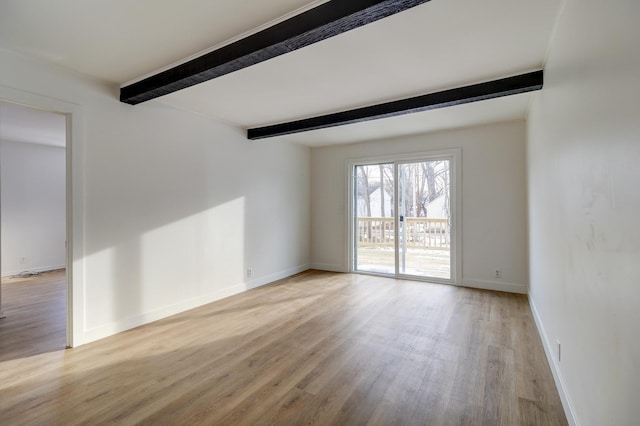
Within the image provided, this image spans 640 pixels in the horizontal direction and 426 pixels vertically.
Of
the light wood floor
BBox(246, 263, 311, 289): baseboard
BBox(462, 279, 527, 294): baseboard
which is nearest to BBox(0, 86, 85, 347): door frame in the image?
the light wood floor

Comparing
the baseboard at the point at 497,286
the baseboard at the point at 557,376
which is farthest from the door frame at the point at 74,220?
the baseboard at the point at 497,286

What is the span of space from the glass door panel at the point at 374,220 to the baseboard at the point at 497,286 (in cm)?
122

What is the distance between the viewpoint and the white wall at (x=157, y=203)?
109 inches

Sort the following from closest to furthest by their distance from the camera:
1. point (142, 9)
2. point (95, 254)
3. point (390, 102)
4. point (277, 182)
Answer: point (142, 9), point (95, 254), point (390, 102), point (277, 182)

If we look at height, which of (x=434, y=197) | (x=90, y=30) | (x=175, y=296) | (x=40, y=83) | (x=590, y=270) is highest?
(x=90, y=30)

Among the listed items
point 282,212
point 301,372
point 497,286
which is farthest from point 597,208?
point 282,212

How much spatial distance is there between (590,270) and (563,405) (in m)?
1.05

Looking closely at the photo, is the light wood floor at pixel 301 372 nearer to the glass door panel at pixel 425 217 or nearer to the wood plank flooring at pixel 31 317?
the wood plank flooring at pixel 31 317

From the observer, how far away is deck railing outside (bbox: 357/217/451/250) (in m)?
5.69

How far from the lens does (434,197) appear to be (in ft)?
17.3

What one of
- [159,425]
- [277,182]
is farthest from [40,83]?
[277,182]

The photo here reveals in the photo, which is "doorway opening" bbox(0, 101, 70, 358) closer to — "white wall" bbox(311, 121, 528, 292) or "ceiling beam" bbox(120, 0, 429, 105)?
"ceiling beam" bbox(120, 0, 429, 105)

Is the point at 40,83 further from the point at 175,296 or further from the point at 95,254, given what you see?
the point at 175,296

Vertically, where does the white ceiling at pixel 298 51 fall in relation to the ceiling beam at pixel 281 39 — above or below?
above
